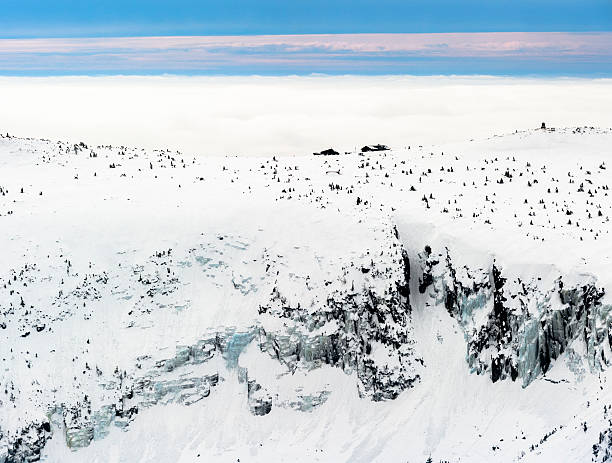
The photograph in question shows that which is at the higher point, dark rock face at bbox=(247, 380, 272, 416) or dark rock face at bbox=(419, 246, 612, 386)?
dark rock face at bbox=(419, 246, 612, 386)

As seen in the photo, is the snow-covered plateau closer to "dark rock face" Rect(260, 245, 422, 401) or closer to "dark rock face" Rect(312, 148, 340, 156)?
"dark rock face" Rect(260, 245, 422, 401)

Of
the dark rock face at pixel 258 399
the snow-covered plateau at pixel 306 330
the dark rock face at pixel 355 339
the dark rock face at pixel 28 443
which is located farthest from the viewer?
the dark rock face at pixel 355 339

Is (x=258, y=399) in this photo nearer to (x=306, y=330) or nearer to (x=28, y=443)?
(x=306, y=330)

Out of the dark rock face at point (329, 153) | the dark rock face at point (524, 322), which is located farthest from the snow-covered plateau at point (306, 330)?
the dark rock face at point (329, 153)

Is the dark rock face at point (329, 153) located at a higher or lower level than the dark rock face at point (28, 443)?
higher

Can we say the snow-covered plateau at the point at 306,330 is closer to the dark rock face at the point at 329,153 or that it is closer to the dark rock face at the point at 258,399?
the dark rock face at the point at 258,399

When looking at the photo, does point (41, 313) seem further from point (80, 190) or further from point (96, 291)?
point (80, 190)

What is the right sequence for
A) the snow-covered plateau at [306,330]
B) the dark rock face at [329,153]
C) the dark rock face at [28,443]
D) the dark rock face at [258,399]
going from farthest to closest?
1. the dark rock face at [329,153]
2. the dark rock face at [258,399]
3. the snow-covered plateau at [306,330]
4. the dark rock face at [28,443]

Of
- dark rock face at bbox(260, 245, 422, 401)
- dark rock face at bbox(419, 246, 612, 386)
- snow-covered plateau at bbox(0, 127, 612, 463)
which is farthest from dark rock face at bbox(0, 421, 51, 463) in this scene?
dark rock face at bbox(419, 246, 612, 386)
